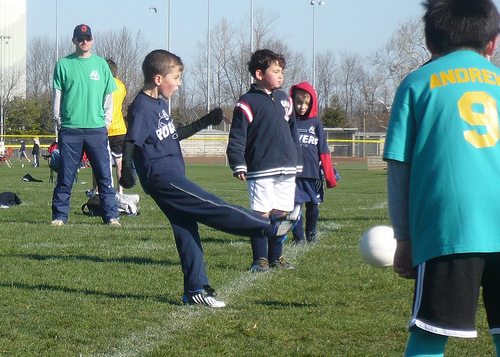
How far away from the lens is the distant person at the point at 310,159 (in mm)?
7465

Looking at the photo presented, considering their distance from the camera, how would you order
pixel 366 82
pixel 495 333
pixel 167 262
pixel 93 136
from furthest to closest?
pixel 366 82, pixel 93 136, pixel 167 262, pixel 495 333

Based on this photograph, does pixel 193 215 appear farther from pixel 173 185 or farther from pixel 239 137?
pixel 239 137

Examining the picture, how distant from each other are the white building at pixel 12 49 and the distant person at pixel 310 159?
5854 cm

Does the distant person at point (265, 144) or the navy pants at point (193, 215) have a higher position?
the distant person at point (265, 144)

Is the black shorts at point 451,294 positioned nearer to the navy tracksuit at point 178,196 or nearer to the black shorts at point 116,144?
the navy tracksuit at point 178,196

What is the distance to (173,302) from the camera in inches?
187

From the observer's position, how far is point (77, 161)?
870 centimetres

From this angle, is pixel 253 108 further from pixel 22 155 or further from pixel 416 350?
pixel 22 155

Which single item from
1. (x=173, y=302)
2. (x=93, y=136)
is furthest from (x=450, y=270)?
(x=93, y=136)

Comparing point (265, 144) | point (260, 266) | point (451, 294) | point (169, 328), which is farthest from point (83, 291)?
point (451, 294)

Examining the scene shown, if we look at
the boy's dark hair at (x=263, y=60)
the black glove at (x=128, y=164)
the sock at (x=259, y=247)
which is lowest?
the sock at (x=259, y=247)

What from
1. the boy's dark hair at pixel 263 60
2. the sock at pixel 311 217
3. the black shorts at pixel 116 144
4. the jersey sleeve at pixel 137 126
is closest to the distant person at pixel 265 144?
the boy's dark hair at pixel 263 60

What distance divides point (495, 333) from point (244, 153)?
11.1ft

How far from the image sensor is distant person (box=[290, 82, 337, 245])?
746cm
